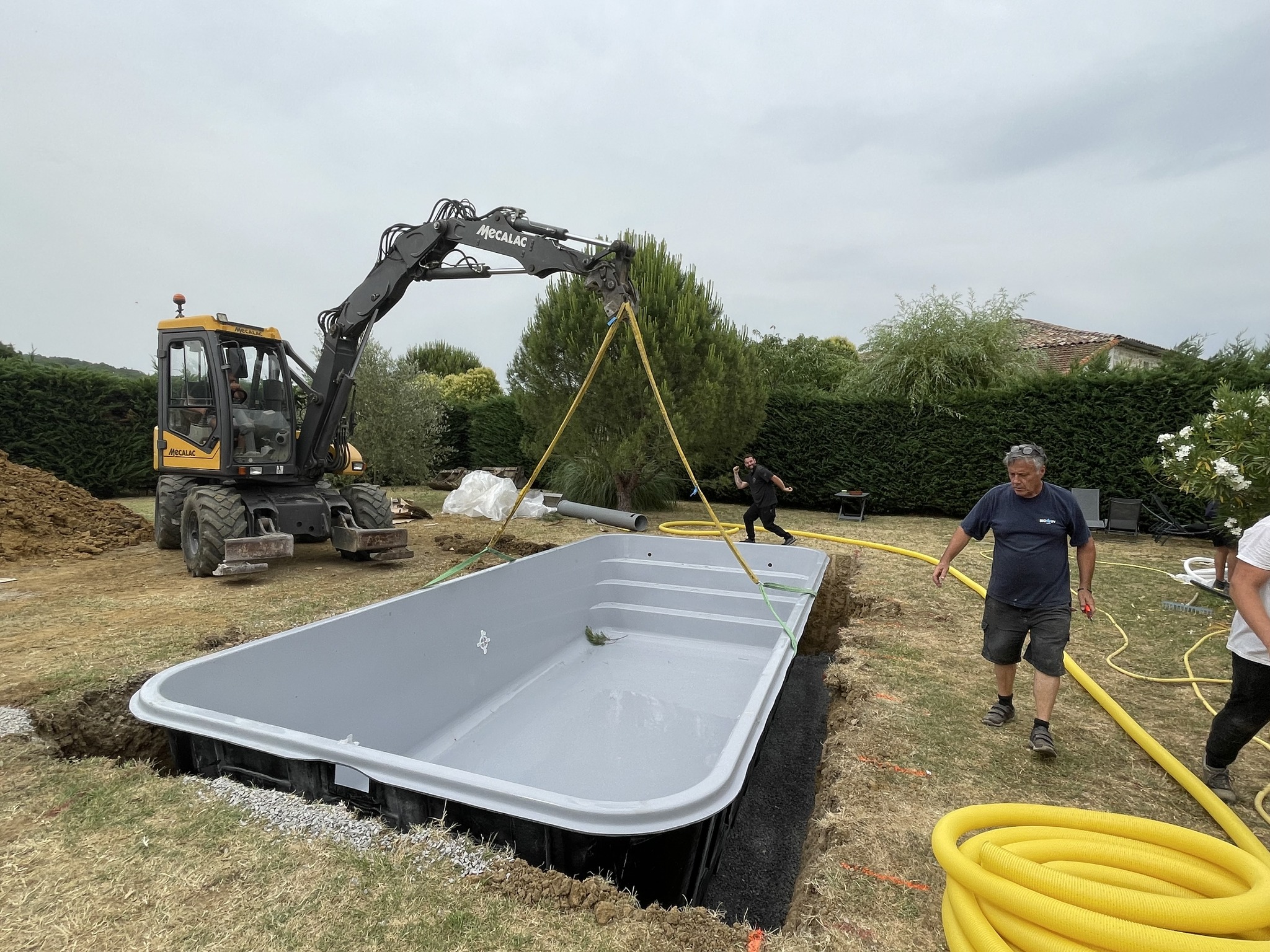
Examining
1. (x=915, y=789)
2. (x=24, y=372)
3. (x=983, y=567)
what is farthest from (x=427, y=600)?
(x=24, y=372)

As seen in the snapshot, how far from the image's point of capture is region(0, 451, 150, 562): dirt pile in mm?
7320

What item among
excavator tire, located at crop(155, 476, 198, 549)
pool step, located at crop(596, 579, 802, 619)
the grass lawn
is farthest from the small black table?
excavator tire, located at crop(155, 476, 198, 549)

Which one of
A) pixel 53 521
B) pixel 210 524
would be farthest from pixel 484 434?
pixel 210 524

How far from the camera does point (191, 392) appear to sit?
21.7 ft

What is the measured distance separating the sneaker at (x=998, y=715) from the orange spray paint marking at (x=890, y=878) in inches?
59.4

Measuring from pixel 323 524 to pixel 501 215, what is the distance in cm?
367

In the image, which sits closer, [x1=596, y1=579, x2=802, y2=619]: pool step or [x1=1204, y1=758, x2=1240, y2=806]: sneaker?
[x1=1204, y1=758, x2=1240, y2=806]: sneaker

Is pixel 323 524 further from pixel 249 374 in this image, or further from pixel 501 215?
pixel 501 215

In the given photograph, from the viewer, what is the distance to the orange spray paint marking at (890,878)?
2.14 meters

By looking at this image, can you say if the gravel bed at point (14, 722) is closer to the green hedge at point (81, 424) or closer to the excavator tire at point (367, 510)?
the excavator tire at point (367, 510)

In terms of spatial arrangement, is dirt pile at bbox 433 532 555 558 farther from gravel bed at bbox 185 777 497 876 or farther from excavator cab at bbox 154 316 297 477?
gravel bed at bbox 185 777 497 876

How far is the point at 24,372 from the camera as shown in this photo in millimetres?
11680

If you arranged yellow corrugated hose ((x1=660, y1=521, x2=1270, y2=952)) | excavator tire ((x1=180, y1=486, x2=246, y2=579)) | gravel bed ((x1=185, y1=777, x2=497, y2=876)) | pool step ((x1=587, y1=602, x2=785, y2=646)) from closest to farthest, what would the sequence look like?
yellow corrugated hose ((x1=660, y1=521, x2=1270, y2=952)) → gravel bed ((x1=185, y1=777, x2=497, y2=876)) → pool step ((x1=587, y1=602, x2=785, y2=646)) → excavator tire ((x1=180, y1=486, x2=246, y2=579))

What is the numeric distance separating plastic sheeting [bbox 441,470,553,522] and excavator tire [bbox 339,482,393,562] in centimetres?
323
